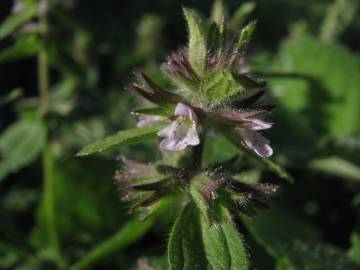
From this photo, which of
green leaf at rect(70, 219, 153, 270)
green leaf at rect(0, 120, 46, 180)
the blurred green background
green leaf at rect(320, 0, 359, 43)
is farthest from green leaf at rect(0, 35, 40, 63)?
green leaf at rect(320, 0, 359, 43)

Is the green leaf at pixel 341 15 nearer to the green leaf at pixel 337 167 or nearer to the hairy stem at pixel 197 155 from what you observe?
the green leaf at pixel 337 167

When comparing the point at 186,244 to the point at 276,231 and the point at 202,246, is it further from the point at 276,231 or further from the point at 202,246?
the point at 276,231

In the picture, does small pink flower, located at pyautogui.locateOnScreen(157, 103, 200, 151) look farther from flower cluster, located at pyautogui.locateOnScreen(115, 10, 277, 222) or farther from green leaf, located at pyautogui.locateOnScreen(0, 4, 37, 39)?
green leaf, located at pyautogui.locateOnScreen(0, 4, 37, 39)

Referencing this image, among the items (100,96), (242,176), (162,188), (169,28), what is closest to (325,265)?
(242,176)

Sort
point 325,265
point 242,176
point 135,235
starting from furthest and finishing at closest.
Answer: point 135,235 → point 325,265 → point 242,176

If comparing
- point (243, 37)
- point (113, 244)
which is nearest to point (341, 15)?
point (113, 244)

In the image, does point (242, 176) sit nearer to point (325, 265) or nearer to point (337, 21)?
point (325, 265)
